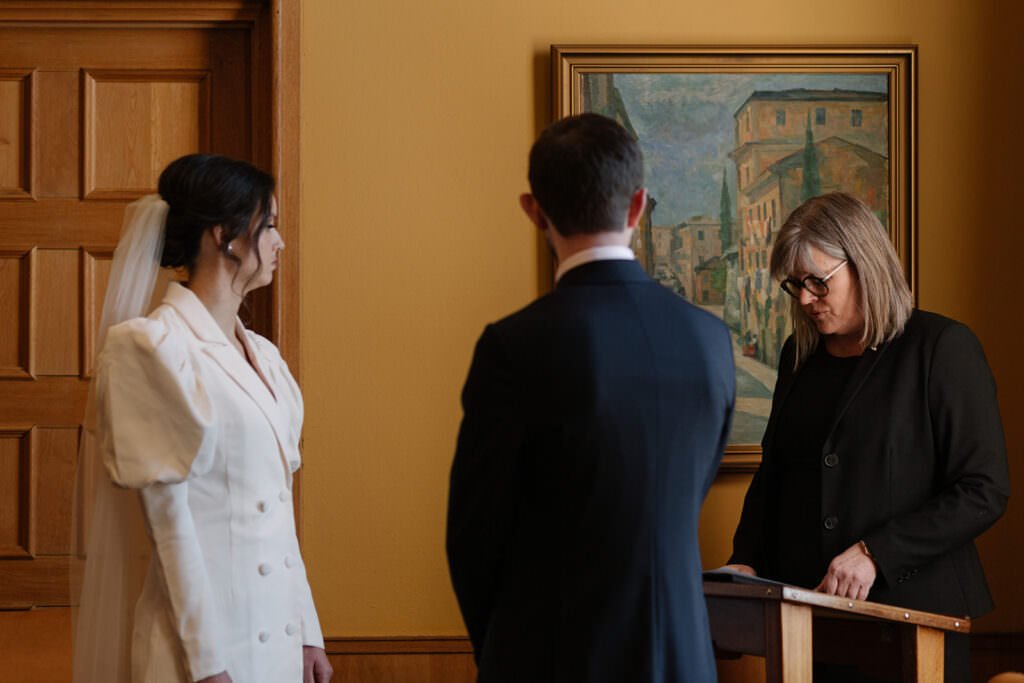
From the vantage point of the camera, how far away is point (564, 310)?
1.56m

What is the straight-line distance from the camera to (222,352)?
224cm

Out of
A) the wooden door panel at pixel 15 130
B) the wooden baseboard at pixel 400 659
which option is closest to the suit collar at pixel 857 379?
the wooden baseboard at pixel 400 659

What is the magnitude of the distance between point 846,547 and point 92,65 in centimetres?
298

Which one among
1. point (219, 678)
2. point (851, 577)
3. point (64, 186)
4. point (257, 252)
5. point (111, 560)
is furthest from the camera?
point (64, 186)

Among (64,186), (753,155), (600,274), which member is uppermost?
(753,155)

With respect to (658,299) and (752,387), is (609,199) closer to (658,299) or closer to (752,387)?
(658,299)

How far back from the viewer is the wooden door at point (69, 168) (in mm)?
3975

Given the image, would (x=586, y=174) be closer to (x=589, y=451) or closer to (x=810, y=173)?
(x=589, y=451)

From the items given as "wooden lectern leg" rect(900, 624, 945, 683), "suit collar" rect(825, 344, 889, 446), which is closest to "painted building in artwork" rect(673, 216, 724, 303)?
"suit collar" rect(825, 344, 889, 446)

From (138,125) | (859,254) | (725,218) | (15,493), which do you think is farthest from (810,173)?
(15,493)

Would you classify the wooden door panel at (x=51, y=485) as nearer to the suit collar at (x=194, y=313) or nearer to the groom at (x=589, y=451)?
the suit collar at (x=194, y=313)

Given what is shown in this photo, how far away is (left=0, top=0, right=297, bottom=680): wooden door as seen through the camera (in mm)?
3975

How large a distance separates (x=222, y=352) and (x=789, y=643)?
4.10 ft

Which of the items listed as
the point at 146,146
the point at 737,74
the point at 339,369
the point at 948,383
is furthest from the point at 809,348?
the point at 146,146
